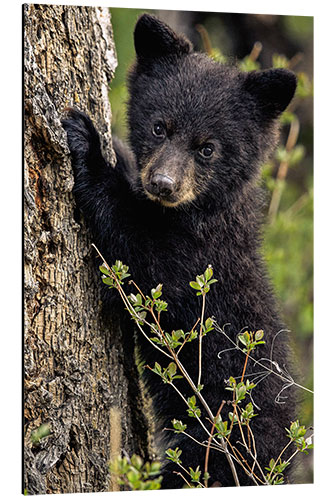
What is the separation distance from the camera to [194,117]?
4344mm

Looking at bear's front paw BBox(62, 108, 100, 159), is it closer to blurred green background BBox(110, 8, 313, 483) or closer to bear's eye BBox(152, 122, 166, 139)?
bear's eye BBox(152, 122, 166, 139)

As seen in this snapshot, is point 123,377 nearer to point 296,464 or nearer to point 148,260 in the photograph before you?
point 148,260

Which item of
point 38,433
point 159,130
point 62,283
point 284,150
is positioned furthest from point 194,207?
point 284,150

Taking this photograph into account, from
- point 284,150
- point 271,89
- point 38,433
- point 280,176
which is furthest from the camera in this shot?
point 280,176

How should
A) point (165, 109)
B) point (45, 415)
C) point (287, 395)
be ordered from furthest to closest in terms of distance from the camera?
1. point (287, 395)
2. point (165, 109)
3. point (45, 415)

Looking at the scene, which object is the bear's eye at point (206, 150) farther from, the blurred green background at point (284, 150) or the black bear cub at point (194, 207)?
the blurred green background at point (284, 150)

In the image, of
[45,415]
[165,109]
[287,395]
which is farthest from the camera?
[287,395]

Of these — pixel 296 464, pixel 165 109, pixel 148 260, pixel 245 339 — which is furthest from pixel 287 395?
pixel 165 109

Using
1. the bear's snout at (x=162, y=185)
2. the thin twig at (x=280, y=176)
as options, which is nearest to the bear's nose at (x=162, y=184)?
the bear's snout at (x=162, y=185)

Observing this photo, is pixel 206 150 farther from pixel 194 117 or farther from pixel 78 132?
pixel 78 132

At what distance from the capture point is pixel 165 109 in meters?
4.40

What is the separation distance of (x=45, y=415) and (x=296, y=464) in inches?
69.6

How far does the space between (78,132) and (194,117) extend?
2.36ft

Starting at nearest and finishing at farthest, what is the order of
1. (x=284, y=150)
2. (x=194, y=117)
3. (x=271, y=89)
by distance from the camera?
(x=194, y=117) < (x=271, y=89) < (x=284, y=150)
